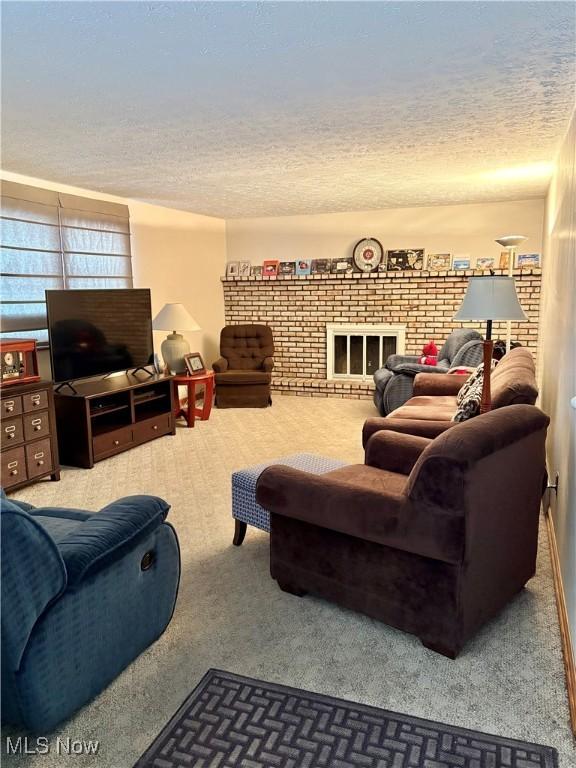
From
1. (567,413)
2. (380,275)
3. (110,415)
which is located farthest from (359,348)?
(567,413)

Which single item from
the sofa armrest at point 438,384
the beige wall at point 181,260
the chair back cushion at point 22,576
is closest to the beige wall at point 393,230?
the beige wall at point 181,260

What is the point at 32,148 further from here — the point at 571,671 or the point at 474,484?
the point at 571,671

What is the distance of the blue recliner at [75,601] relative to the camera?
1.66 meters

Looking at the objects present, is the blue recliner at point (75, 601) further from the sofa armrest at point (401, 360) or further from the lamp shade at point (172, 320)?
the sofa armrest at point (401, 360)

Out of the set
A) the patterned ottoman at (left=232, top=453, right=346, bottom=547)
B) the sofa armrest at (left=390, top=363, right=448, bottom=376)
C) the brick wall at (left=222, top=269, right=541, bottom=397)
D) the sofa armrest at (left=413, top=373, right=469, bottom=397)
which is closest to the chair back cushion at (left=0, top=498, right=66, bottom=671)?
the patterned ottoman at (left=232, top=453, right=346, bottom=547)

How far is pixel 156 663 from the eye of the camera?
7.14ft

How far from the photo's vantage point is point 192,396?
5758 mm

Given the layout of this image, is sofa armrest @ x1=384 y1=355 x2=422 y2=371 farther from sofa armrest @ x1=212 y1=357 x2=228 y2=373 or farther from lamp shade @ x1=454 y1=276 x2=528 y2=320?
lamp shade @ x1=454 y1=276 x2=528 y2=320

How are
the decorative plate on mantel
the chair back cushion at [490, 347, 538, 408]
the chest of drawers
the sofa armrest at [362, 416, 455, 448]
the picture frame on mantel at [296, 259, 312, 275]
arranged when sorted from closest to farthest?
the chair back cushion at [490, 347, 538, 408]
the sofa armrest at [362, 416, 455, 448]
the chest of drawers
the decorative plate on mantel
the picture frame on mantel at [296, 259, 312, 275]

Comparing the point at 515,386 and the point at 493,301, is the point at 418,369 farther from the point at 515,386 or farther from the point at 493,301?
the point at 515,386

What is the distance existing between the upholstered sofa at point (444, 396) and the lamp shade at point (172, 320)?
227cm

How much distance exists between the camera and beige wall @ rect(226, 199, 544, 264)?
6.42 meters

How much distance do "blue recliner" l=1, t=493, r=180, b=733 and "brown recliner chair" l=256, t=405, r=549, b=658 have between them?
1.88ft

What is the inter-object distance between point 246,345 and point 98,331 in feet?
7.97
